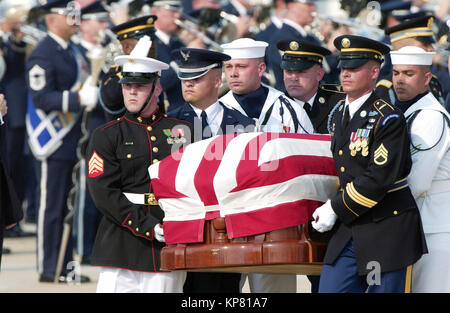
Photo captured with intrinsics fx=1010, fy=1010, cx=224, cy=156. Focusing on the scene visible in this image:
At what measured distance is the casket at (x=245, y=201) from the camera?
5.62 metres

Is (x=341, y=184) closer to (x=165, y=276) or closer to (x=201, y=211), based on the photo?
(x=201, y=211)

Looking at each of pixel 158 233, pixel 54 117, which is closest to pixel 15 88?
pixel 54 117

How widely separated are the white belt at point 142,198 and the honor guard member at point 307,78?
175cm

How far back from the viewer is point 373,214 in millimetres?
5680

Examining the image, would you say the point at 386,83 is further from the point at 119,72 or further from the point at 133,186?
the point at 133,186

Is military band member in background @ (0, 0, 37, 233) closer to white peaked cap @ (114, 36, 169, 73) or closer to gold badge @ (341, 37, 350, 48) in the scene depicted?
white peaked cap @ (114, 36, 169, 73)

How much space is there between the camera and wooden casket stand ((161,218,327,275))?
18.2 ft

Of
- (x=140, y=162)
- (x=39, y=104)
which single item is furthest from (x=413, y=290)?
(x=39, y=104)

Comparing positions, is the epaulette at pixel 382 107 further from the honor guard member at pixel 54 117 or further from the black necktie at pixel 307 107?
the honor guard member at pixel 54 117

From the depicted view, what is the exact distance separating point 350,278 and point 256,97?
1.97 metres

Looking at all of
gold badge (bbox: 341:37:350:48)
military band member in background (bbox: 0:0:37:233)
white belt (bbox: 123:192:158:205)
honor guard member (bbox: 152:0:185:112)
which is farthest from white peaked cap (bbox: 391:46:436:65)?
military band member in background (bbox: 0:0:37:233)

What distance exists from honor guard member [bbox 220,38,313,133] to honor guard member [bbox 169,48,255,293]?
291mm

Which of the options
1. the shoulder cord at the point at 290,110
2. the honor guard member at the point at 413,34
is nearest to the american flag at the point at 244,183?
the shoulder cord at the point at 290,110

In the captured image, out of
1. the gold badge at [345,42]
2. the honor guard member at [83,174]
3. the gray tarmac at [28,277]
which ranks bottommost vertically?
the gray tarmac at [28,277]
